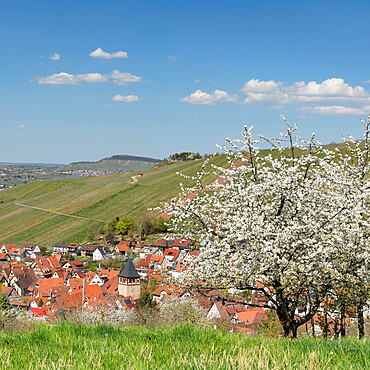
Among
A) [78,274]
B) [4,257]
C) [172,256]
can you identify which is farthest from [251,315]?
[4,257]

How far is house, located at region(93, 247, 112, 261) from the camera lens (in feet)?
287

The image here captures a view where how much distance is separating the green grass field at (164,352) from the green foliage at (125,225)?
315 ft

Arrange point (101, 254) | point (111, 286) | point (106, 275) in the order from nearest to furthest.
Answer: point (111, 286), point (106, 275), point (101, 254)

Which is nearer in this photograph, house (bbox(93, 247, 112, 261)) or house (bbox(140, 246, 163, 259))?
house (bbox(93, 247, 112, 261))

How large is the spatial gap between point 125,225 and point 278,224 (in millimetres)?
91658

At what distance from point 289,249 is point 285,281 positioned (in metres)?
1.01

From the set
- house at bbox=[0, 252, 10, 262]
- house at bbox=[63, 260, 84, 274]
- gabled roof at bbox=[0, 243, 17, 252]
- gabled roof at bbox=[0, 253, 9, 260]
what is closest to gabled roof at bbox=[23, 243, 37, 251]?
gabled roof at bbox=[0, 243, 17, 252]

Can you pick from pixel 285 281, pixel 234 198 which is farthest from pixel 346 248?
pixel 234 198

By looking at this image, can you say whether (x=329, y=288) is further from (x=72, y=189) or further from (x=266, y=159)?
(x=72, y=189)

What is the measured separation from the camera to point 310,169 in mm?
12688

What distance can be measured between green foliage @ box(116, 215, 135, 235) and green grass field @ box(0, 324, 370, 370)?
9592 cm

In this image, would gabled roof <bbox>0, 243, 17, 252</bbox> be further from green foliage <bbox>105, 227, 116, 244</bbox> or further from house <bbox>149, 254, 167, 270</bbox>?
house <bbox>149, 254, 167, 270</bbox>

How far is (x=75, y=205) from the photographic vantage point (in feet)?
407

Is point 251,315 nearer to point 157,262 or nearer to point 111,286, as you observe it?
point 111,286
